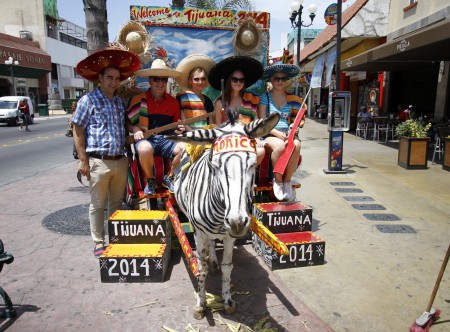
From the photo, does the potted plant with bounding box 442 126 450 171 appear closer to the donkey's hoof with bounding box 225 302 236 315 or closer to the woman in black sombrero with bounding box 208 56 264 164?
the woman in black sombrero with bounding box 208 56 264 164

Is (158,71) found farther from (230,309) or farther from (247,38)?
(230,309)

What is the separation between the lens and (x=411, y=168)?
31.4 feet

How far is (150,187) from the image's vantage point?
461 cm

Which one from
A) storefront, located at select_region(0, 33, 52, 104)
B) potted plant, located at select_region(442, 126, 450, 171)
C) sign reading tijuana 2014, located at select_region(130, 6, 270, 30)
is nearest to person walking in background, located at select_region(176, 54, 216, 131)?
sign reading tijuana 2014, located at select_region(130, 6, 270, 30)

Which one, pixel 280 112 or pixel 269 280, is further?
pixel 280 112

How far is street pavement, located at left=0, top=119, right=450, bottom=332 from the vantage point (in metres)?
3.25

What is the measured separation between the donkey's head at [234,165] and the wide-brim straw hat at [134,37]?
3.02m

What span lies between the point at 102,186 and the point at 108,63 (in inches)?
61.5

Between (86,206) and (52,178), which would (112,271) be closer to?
(86,206)

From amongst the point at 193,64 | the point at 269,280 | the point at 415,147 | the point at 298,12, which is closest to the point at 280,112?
the point at 193,64

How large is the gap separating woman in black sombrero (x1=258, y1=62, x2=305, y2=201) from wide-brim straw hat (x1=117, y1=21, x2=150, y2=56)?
1.91 meters

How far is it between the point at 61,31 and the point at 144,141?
56.6 m

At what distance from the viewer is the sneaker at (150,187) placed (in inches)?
181

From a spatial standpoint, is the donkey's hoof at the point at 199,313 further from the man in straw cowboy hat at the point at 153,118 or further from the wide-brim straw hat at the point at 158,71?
the wide-brim straw hat at the point at 158,71
